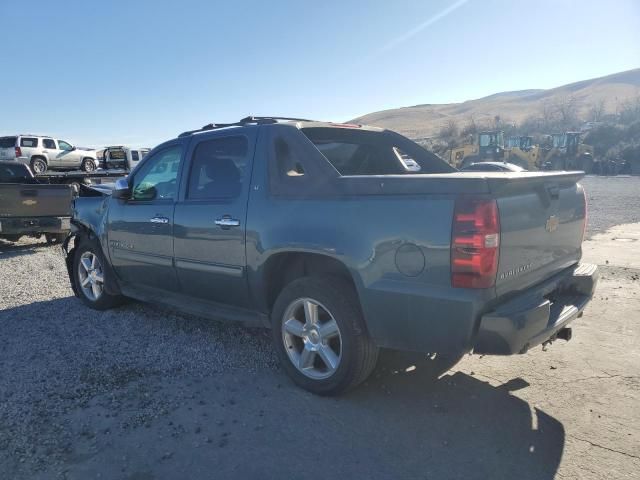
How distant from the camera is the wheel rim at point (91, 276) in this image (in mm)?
5695

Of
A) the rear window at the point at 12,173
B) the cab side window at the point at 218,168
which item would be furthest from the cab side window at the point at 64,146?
the cab side window at the point at 218,168

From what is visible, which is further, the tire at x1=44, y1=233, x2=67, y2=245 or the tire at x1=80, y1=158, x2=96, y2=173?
the tire at x1=80, y1=158, x2=96, y2=173

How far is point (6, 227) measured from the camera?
30.4ft

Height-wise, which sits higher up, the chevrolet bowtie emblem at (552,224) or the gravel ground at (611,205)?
the chevrolet bowtie emblem at (552,224)

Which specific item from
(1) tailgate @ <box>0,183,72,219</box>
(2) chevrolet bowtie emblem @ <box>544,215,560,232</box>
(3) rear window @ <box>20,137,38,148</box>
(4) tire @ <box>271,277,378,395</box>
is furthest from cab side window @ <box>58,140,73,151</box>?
(2) chevrolet bowtie emblem @ <box>544,215,560,232</box>

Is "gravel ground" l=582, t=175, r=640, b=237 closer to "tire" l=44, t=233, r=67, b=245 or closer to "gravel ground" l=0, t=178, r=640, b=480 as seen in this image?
"gravel ground" l=0, t=178, r=640, b=480

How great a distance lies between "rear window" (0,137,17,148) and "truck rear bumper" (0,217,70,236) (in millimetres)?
17977

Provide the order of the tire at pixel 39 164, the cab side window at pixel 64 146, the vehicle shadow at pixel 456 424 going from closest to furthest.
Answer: the vehicle shadow at pixel 456 424 → the tire at pixel 39 164 → the cab side window at pixel 64 146

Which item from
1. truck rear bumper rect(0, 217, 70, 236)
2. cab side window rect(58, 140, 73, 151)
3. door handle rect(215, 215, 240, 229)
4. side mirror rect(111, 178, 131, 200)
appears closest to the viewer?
door handle rect(215, 215, 240, 229)

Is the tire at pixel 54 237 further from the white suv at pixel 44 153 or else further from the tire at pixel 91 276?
the white suv at pixel 44 153

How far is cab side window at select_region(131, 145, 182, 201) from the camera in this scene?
15.5ft

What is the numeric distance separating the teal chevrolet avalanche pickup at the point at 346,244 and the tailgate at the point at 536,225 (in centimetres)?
1

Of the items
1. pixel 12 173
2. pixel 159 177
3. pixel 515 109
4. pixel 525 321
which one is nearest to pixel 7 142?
pixel 12 173

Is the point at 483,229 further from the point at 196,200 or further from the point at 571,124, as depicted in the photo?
the point at 571,124
